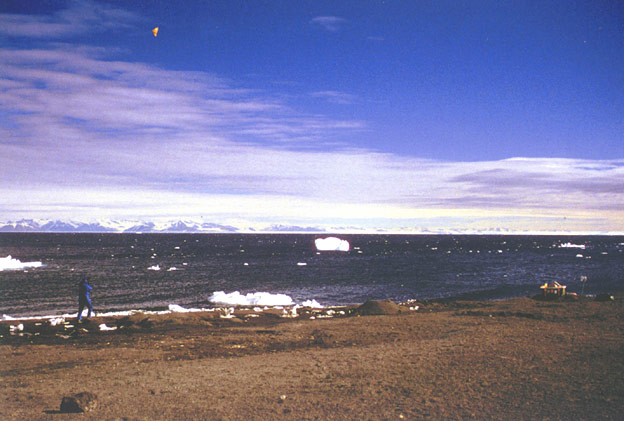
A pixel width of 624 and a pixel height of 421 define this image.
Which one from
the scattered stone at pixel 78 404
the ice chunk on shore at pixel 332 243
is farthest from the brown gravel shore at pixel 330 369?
the ice chunk on shore at pixel 332 243

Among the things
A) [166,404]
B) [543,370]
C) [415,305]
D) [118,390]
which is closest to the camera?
[166,404]

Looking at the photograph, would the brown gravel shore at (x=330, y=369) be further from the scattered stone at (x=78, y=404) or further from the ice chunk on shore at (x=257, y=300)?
the ice chunk on shore at (x=257, y=300)

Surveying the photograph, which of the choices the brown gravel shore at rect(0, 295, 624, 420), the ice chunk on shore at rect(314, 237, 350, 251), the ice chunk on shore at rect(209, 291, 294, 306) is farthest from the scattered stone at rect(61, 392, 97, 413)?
the ice chunk on shore at rect(314, 237, 350, 251)

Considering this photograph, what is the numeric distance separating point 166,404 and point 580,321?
16.2 meters

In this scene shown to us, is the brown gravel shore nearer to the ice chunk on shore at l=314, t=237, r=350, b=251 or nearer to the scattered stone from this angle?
the scattered stone

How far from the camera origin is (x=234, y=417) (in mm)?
8242

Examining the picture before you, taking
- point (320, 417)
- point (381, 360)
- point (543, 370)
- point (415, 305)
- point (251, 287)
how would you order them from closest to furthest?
point (320, 417)
point (543, 370)
point (381, 360)
point (415, 305)
point (251, 287)

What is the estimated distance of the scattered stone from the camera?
8.49 m

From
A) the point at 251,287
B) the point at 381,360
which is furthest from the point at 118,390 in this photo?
the point at 251,287

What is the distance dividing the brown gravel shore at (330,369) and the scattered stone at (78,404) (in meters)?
0.15

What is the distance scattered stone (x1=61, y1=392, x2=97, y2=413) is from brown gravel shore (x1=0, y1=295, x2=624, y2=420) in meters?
0.15

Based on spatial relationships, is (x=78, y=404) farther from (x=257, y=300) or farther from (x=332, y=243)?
(x=332, y=243)

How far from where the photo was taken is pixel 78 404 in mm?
8492

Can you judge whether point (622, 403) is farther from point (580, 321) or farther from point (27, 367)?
point (27, 367)
